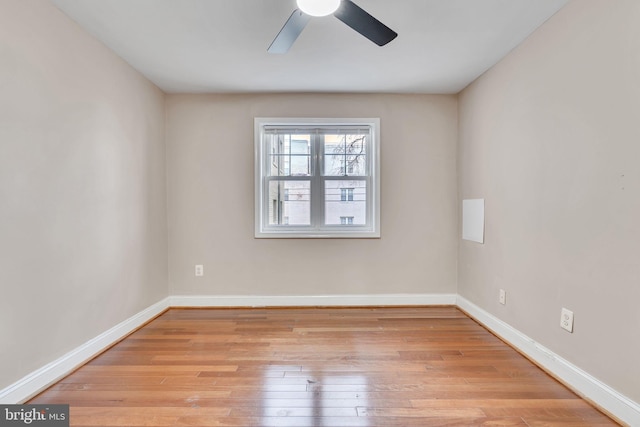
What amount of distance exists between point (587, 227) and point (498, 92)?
4.56 feet

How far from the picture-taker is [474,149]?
2.96 metres

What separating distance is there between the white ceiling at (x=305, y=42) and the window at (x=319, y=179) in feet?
1.67

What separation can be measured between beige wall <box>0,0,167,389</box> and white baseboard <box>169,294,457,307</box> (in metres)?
0.53

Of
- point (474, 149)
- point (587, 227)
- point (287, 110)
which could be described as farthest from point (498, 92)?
point (287, 110)

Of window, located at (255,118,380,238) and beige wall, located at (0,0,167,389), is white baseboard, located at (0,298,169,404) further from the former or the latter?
window, located at (255,118,380,238)

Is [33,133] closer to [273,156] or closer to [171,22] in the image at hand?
[171,22]

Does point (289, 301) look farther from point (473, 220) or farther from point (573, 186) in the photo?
point (573, 186)

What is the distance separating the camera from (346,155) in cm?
338

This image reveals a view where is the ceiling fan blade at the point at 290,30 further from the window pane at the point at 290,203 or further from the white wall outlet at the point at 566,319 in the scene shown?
the white wall outlet at the point at 566,319

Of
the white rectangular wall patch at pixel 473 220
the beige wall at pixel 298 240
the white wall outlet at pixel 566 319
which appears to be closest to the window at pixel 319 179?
the beige wall at pixel 298 240

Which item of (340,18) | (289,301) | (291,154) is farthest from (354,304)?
(340,18)

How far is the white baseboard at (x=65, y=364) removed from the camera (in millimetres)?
1615

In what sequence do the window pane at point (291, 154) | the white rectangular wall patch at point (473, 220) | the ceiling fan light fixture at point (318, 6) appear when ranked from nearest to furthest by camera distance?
the ceiling fan light fixture at point (318, 6) → the white rectangular wall patch at point (473, 220) → the window pane at point (291, 154)

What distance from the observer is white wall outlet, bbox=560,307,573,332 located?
6.04 ft
